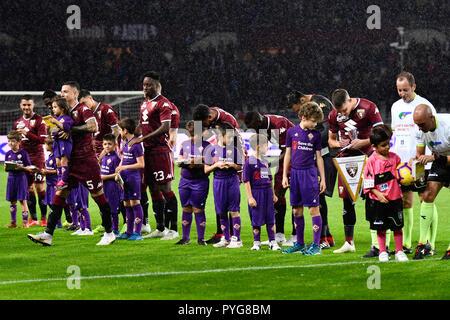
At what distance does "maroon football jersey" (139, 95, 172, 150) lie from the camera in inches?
382

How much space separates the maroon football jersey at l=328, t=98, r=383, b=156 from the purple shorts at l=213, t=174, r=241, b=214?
4.56ft

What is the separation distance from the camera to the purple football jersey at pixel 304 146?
7844 millimetres

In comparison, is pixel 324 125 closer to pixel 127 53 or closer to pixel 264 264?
pixel 264 264

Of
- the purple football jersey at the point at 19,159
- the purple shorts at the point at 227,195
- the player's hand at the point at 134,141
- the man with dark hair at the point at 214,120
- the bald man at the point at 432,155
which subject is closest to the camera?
the bald man at the point at 432,155

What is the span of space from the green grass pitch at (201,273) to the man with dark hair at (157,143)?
0.73m

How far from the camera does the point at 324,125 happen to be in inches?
353

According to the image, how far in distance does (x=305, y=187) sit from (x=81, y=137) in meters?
3.06

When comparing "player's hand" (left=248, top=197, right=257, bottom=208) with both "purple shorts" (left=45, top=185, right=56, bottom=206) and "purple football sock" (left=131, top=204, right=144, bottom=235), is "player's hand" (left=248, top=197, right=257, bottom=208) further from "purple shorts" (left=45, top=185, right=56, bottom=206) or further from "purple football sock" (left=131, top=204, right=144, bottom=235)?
"purple shorts" (left=45, top=185, right=56, bottom=206)

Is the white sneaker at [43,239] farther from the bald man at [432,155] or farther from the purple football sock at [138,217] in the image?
the bald man at [432,155]

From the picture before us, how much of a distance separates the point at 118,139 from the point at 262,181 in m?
3.62

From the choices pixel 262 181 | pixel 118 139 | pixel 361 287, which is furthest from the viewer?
pixel 118 139

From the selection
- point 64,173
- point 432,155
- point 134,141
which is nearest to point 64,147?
point 64,173

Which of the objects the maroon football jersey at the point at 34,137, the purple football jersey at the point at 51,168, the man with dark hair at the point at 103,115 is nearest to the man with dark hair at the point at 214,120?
the man with dark hair at the point at 103,115
